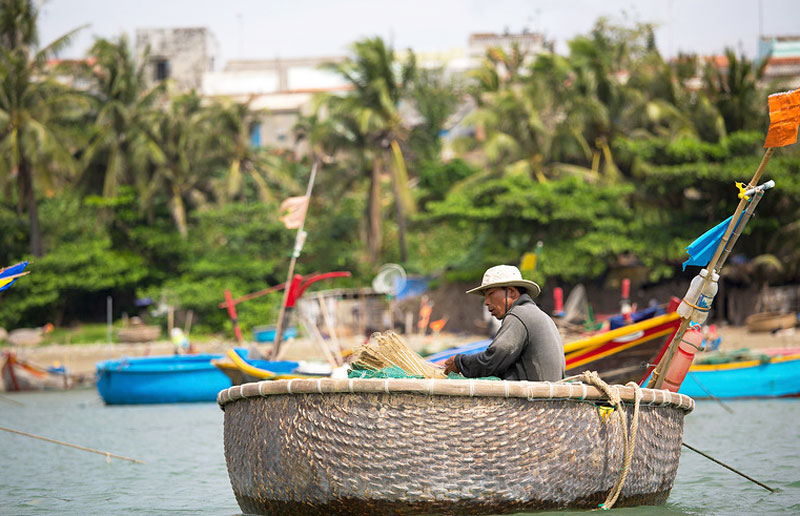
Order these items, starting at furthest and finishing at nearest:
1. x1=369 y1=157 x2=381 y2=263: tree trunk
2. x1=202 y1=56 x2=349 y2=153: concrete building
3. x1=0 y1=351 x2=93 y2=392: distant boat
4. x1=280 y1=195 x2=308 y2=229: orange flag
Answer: x1=202 y1=56 x2=349 y2=153: concrete building, x1=369 y1=157 x2=381 y2=263: tree trunk, x1=0 y1=351 x2=93 y2=392: distant boat, x1=280 y1=195 x2=308 y2=229: orange flag

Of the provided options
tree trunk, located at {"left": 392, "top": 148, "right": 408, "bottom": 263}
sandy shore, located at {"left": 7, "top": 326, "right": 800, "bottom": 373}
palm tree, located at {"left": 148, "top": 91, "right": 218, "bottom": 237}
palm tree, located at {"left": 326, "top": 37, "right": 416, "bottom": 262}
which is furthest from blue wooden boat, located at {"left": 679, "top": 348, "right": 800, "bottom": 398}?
palm tree, located at {"left": 148, "top": 91, "right": 218, "bottom": 237}

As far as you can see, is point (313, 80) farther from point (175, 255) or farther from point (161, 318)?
point (161, 318)

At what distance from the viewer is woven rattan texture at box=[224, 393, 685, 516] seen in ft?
19.0

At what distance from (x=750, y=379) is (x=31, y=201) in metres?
25.1

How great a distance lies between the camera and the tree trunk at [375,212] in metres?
35.4

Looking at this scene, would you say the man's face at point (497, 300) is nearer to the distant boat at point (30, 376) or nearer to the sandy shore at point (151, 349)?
the sandy shore at point (151, 349)

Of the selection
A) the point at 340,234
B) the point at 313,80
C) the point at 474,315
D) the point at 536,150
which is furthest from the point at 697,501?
the point at 313,80

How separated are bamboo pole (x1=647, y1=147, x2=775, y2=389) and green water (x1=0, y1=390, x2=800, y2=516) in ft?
3.16

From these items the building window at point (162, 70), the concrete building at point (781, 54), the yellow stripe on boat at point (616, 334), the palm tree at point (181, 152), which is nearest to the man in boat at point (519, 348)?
the yellow stripe on boat at point (616, 334)

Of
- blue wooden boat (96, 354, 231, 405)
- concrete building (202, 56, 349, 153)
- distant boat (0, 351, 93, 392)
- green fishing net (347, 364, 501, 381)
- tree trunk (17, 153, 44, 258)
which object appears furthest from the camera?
concrete building (202, 56, 349, 153)

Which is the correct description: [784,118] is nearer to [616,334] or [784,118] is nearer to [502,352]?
[502,352]

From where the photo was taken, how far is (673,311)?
504 inches

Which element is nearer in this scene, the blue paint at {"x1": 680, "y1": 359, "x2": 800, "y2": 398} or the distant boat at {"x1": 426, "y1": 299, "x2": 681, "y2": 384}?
the distant boat at {"x1": 426, "y1": 299, "x2": 681, "y2": 384}

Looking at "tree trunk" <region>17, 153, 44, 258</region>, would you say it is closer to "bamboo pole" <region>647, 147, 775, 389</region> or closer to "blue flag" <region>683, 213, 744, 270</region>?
"bamboo pole" <region>647, 147, 775, 389</region>
